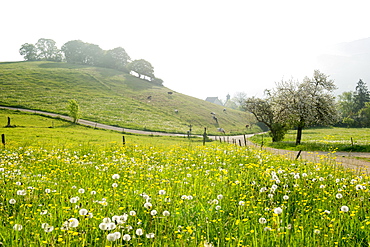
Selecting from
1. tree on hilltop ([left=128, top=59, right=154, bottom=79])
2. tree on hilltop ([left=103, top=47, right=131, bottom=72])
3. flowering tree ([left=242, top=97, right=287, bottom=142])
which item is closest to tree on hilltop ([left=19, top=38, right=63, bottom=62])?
tree on hilltop ([left=103, top=47, right=131, bottom=72])

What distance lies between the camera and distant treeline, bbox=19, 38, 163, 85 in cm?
12900

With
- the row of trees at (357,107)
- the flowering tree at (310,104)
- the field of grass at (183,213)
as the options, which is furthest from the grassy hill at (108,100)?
the field of grass at (183,213)

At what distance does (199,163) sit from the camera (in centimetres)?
971

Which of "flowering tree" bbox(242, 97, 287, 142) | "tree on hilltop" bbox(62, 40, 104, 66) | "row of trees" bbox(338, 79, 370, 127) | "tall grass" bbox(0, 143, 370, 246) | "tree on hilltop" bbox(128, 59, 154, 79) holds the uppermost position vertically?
"tree on hilltop" bbox(62, 40, 104, 66)

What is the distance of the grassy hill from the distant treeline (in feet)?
63.8

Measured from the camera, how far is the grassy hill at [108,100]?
199ft

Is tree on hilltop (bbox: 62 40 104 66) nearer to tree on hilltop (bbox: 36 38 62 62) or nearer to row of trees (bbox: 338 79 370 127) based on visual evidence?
tree on hilltop (bbox: 36 38 62 62)

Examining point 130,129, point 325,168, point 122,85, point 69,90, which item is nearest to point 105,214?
point 325,168

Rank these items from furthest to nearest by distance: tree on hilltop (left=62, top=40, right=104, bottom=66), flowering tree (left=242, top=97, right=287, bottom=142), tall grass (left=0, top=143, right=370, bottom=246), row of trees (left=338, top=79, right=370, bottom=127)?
tree on hilltop (left=62, top=40, right=104, bottom=66) < row of trees (left=338, top=79, right=370, bottom=127) < flowering tree (left=242, top=97, right=287, bottom=142) < tall grass (left=0, top=143, right=370, bottom=246)

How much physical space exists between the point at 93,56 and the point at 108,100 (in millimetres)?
68839

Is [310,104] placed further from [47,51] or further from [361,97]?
[47,51]

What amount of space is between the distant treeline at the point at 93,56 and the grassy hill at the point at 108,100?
19.4 meters

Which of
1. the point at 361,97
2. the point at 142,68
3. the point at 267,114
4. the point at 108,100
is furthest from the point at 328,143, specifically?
the point at 142,68

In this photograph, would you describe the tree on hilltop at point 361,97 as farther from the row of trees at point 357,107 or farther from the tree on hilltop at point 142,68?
the tree on hilltop at point 142,68
